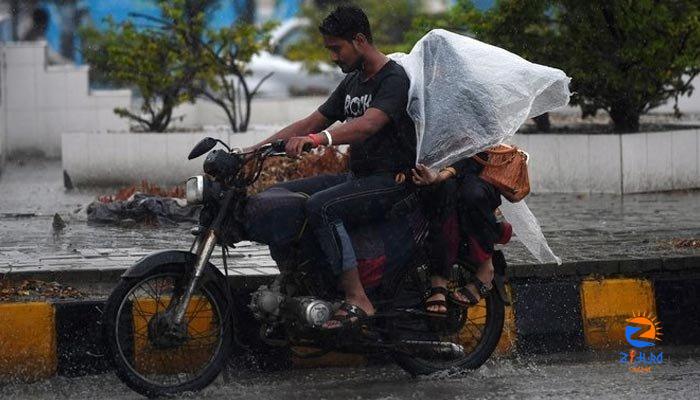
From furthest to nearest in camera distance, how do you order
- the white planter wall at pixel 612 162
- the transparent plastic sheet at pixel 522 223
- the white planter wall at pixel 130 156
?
the white planter wall at pixel 130 156 < the white planter wall at pixel 612 162 < the transparent plastic sheet at pixel 522 223

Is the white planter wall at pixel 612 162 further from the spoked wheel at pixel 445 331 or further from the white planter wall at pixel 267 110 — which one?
the spoked wheel at pixel 445 331

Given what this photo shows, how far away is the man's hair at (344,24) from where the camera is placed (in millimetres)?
6465

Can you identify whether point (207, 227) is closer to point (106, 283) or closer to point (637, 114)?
point (106, 283)

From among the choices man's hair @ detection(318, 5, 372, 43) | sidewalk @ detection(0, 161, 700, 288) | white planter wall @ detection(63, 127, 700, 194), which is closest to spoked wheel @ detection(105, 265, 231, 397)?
sidewalk @ detection(0, 161, 700, 288)

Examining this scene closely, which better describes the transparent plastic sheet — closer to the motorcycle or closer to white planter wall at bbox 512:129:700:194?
the motorcycle

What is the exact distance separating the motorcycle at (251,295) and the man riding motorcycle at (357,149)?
0.09 m

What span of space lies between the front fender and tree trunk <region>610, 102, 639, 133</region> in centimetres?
757

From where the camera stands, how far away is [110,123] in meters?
18.0

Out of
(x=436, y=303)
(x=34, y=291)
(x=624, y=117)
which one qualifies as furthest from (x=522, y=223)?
(x=624, y=117)

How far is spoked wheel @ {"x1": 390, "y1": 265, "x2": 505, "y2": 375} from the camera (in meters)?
6.73

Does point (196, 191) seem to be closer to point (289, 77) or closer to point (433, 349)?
point (433, 349)

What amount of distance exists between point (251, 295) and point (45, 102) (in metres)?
11.7

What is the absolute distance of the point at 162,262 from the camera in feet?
20.3

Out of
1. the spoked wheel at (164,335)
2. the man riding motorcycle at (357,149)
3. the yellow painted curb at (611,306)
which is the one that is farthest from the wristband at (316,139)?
the yellow painted curb at (611,306)
